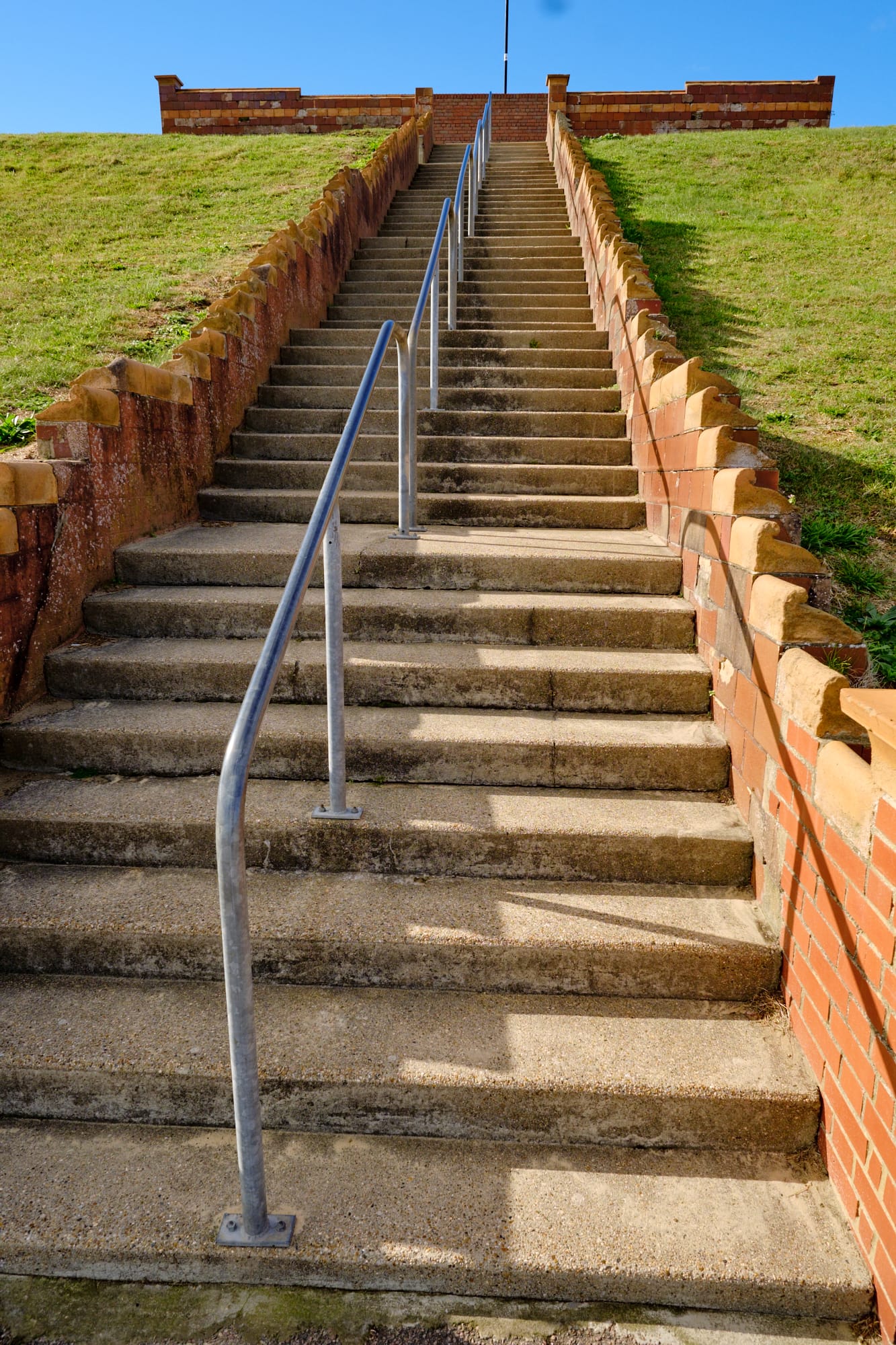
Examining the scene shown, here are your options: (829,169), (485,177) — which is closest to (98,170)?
(485,177)

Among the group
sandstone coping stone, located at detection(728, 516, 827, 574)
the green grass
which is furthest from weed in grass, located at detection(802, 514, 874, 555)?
the green grass

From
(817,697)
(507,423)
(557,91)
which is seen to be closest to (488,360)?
(507,423)

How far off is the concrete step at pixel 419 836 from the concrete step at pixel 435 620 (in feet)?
2.60

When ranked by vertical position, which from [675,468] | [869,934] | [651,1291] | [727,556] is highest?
[675,468]

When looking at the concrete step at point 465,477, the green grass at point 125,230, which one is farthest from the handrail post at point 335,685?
the green grass at point 125,230

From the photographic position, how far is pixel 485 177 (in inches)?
457

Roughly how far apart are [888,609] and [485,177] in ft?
34.0

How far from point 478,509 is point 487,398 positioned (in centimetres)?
127

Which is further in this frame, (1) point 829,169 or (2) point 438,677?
(1) point 829,169

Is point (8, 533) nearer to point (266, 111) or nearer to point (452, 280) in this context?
point (452, 280)

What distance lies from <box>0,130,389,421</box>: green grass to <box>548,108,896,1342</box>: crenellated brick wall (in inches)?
143

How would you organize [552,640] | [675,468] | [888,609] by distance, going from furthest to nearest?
[888,609], [675,468], [552,640]

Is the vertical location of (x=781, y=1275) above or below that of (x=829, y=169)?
below

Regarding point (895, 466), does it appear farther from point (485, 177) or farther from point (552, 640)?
point (485, 177)
